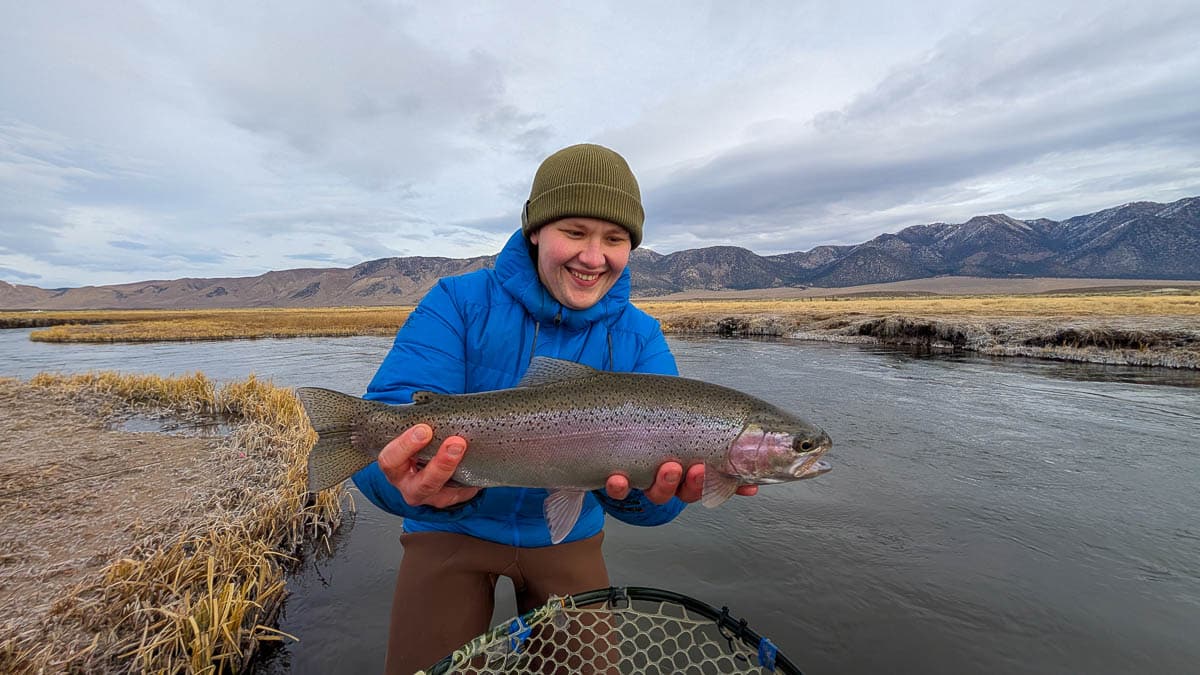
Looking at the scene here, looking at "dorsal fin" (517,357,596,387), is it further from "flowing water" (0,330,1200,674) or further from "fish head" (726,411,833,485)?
"flowing water" (0,330,1200,674)

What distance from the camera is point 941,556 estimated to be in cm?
627

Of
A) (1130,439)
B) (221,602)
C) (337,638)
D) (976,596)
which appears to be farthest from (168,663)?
(1130,439)

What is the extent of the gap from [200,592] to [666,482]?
431 centimetres

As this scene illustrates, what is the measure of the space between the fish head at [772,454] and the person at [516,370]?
0.22 metres

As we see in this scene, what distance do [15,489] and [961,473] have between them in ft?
45.7

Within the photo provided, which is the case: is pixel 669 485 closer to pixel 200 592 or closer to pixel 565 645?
pixel 565 645

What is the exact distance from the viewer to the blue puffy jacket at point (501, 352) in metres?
2.99

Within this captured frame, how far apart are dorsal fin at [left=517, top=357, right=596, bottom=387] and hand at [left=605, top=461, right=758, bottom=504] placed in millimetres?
598

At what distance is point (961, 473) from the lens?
8.86 m

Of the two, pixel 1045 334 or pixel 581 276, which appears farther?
pixel 1045 334

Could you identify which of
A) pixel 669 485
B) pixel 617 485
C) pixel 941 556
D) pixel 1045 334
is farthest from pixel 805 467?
pixel 1045 334

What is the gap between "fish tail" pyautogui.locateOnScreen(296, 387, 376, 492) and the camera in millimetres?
2668

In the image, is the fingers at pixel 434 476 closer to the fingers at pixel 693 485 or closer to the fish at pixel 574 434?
the fish at pixel 574 434

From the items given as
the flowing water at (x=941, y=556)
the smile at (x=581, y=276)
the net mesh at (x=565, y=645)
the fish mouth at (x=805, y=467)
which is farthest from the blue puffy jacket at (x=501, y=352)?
the flowing water at (x=941, y=556)
